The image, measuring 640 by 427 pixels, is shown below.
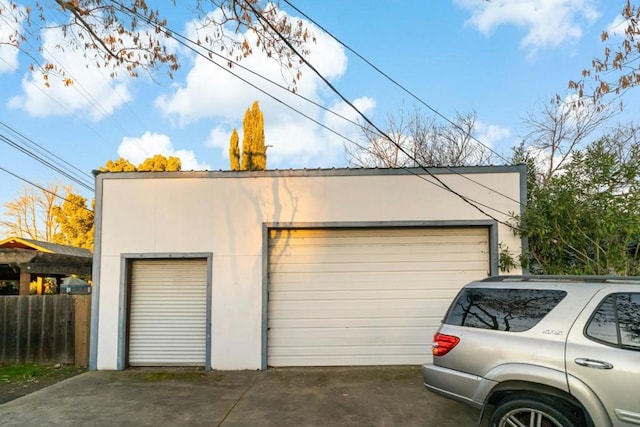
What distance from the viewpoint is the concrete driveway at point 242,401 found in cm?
512

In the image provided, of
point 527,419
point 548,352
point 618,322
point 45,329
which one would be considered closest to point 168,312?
point 45,329

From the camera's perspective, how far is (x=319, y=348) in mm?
7902

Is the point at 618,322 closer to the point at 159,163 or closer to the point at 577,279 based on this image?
the point at 577,279

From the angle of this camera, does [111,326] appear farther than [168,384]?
Yes

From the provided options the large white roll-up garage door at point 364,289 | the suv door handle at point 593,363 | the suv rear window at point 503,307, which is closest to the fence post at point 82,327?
the large white roll-up garage door at point 364,289

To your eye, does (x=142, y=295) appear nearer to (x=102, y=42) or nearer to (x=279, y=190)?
(x=279, y=190)

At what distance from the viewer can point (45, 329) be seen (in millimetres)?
8461

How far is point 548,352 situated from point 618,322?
589mm

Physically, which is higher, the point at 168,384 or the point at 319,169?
the point at 319,169

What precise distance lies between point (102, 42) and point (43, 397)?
A: 5476 mm

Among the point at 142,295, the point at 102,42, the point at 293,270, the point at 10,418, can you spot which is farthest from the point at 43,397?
the point at 102,42

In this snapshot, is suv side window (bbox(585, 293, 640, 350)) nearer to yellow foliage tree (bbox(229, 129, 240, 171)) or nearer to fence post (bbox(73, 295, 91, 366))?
fence post (bbox(73, 295, 91, 366))

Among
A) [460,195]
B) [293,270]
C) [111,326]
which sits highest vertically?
[460,195]

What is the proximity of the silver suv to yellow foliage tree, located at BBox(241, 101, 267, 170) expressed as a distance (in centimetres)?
1608
